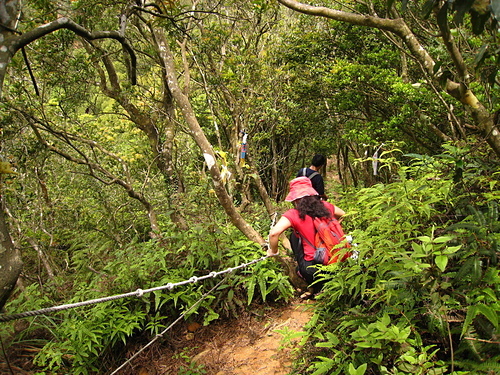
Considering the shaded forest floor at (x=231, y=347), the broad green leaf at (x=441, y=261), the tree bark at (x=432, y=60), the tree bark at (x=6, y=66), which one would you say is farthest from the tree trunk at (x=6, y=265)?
the tree bark at (x=432, y=60)

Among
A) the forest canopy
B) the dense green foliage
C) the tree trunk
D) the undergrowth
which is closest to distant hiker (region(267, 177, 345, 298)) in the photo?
the forest canopy

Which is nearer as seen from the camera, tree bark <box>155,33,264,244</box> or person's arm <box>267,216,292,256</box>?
person's arm <box>267,216,292,256</box>

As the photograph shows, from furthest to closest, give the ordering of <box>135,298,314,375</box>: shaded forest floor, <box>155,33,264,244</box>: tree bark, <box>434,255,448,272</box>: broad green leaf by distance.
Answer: <box>155,33,264,244</box>: tree bark, <box>135,298,314,375</box>: shaded forest floor, <box>434,255,448,272</box>: broad green leaf

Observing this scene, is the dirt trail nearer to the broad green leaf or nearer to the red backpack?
the red backpack

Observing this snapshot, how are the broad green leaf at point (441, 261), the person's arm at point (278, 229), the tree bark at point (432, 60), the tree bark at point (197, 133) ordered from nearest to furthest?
the broad green leaf at point (441, 261) → the tree bark at point (432, 60) → the person's arm at point (278, 229) → the tree bark at point (197, 133)

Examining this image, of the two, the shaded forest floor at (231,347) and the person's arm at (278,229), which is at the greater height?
the person's arm at (278,229)

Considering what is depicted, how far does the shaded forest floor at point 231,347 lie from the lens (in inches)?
145

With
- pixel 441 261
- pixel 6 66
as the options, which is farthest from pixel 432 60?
pixel 6 66

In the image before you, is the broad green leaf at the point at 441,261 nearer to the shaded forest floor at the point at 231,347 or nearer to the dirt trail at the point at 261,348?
the dirt trail at the point at 261,348

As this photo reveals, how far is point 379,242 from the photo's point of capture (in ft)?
8.82

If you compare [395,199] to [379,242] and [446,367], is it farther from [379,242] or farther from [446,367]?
[446,367]

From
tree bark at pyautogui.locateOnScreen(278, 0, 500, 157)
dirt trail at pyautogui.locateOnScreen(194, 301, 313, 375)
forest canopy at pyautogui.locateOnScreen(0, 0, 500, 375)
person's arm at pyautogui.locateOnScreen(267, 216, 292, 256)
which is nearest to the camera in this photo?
forest canopy at pyautogui.locateOnScreen(0, 0, 500, 375)

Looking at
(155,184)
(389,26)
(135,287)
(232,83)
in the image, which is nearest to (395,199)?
(389,26)

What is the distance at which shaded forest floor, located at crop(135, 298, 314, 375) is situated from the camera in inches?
145
